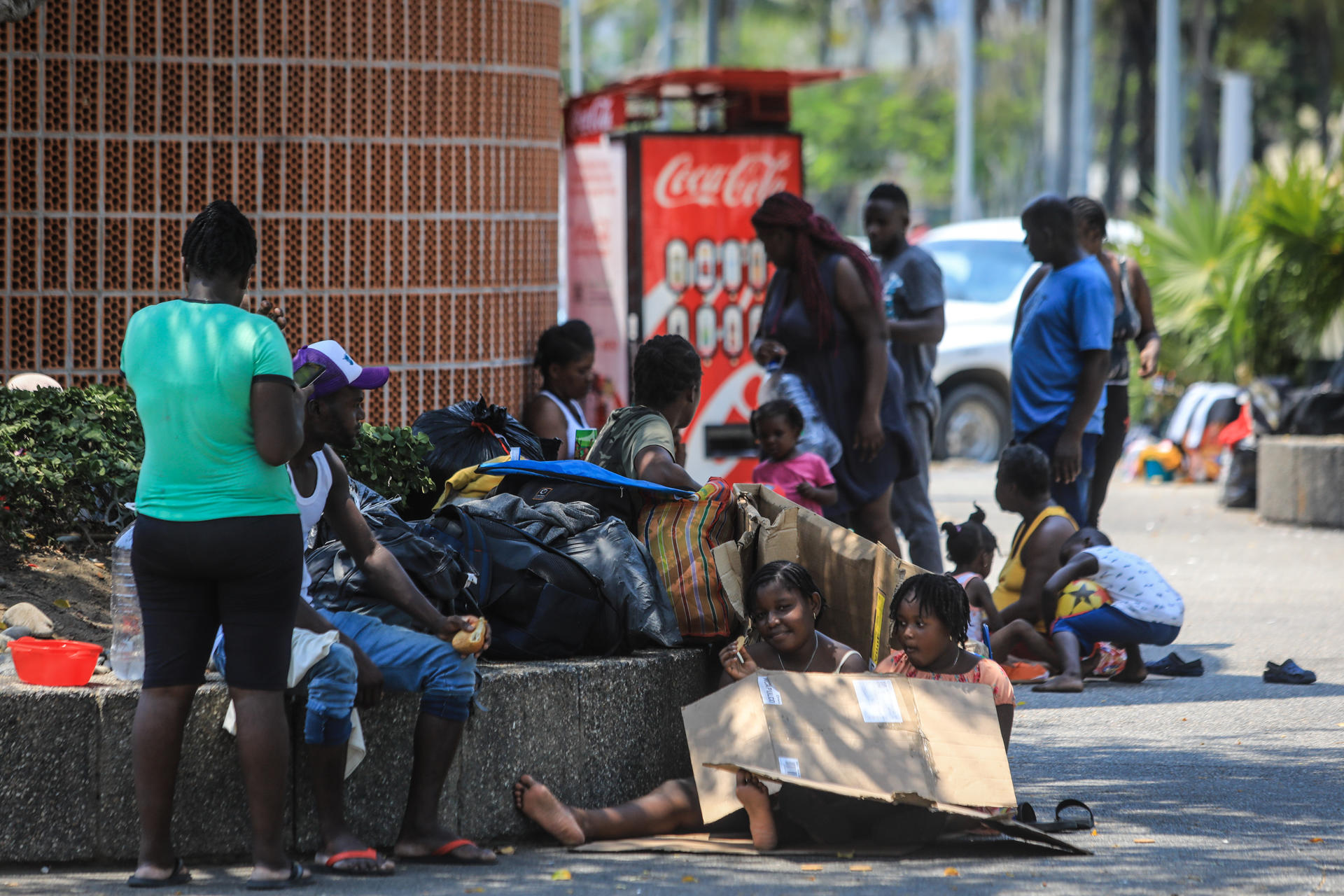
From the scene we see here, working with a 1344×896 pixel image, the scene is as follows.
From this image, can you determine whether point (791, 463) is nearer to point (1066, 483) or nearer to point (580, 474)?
point (1066, 483)

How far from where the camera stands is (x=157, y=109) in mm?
7605

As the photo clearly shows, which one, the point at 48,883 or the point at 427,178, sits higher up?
the point at 427,178

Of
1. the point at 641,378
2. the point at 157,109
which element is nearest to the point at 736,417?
the point at 157,109

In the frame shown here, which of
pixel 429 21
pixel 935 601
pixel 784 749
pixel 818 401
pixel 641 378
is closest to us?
pixel 784 749

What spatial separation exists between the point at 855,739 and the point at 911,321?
11.9ft

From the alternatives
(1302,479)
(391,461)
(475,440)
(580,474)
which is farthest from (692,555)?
(1302,479)

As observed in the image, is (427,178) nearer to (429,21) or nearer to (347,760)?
(429,21)

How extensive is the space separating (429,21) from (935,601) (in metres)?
4.33

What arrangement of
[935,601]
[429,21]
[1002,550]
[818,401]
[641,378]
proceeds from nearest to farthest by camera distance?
1. [935,601]
2. [641,378]
3. [818,401]
4. [429,21]
5. [1002,550]

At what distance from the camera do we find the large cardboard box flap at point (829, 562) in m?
5.39

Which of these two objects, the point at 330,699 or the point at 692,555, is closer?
the point at 330,699

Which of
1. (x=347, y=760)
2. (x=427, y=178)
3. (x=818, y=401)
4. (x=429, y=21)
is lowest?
(x=347, y=760)

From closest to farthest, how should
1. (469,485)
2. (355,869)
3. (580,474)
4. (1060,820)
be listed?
(355,869), (1060,820), (580,474), (469,485)

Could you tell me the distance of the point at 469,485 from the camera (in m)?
5.68
